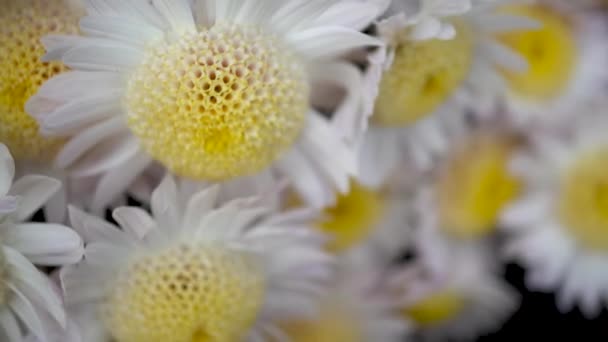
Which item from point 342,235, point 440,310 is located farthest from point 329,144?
point 440,310

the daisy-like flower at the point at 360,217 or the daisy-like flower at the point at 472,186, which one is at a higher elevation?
the daisy-like flower at the point at 472,186

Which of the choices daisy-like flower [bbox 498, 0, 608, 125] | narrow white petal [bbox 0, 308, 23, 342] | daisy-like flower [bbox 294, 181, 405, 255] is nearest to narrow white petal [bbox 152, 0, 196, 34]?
narrow white petal [bbox 0, 308, 23, 342]

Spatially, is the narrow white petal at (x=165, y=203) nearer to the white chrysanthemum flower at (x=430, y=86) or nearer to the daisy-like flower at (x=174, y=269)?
the daisy-like flower at (x=174, y=269)

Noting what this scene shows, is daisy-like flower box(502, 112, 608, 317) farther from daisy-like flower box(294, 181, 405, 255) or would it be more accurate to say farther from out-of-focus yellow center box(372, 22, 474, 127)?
out-of-focus yellow center box(372, 22, 474, 127)

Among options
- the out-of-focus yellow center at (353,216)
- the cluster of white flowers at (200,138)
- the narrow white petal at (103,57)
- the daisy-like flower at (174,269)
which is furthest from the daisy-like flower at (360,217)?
the narrow white petal at (103,57)

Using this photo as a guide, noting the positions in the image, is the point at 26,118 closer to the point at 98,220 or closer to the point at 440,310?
the point at 98,220

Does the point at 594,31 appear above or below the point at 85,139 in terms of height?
above

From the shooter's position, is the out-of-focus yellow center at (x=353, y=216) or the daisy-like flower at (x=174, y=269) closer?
the daisy-like flower at (x=174, y=269)
